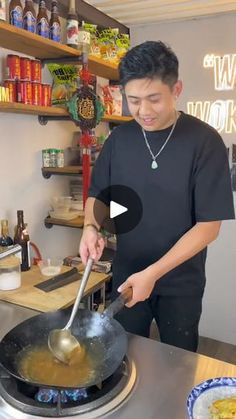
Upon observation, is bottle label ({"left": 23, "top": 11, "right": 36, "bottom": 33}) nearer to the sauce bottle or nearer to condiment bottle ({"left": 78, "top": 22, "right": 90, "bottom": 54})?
the sauce bottle

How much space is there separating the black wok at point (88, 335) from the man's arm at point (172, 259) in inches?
1.2

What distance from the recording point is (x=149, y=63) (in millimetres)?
1021

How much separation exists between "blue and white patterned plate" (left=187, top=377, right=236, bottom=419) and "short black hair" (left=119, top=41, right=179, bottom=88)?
78 centimetres

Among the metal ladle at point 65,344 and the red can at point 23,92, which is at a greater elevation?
the red can at point 23,92

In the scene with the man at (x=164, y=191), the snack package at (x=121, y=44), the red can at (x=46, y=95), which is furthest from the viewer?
the snack package at (x=121, y=44)

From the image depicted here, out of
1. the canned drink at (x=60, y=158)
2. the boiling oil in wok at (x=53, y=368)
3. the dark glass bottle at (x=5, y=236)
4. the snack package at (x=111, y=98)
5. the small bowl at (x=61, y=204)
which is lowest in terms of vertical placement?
the boiling oil in wok at (x=53, y=368)

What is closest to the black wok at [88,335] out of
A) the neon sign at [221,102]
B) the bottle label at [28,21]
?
the bottle label at [28,21]

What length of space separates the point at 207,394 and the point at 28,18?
1.55m

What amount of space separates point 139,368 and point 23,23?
143 cm

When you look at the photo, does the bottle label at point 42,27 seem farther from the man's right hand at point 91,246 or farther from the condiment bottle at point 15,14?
the man's right hand at point 91,246

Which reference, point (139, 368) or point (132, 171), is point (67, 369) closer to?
point (139, 368)

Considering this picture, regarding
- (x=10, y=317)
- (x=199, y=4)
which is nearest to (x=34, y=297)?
(x=10, y=317)

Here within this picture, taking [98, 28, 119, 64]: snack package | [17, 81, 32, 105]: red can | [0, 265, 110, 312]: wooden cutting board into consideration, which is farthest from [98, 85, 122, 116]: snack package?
[0, 265, 110, 312]: wooden cutting board
